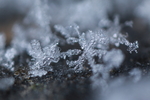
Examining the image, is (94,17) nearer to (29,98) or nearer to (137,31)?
(137,31)

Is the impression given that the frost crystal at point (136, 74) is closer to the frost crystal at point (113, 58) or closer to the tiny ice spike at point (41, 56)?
the frost crystal at point (113, 58)

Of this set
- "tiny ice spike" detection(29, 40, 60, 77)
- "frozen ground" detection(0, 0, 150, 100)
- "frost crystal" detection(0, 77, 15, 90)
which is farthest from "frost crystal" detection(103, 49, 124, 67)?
"frost crystal" detection(0, 77, 15, 90)

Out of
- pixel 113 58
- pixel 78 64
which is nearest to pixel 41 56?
pixel 78 64

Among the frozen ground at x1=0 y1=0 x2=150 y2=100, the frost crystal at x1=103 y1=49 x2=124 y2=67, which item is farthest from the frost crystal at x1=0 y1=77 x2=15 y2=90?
the frost crystal at x1=103 y1=49 x2=124 y2=67

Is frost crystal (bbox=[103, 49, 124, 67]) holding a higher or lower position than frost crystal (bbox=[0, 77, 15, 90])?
higher

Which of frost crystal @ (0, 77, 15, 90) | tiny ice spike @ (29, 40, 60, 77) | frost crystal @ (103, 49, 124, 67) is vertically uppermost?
tiny ice spike @ (29, 40, 60, 77)

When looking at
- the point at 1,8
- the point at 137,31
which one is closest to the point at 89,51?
the point at 137,31

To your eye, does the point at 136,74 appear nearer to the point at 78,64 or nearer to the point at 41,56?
the point at 78,64

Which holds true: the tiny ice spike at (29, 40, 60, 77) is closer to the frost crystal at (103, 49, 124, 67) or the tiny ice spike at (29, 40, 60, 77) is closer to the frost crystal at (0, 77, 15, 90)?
the frost crystal at (0, 77, 15, 90)

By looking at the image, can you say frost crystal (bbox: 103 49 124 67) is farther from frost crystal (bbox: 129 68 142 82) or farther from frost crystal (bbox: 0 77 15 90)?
frost crystal (bbox: 0 77 15 90)
